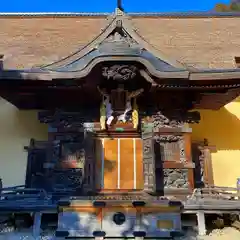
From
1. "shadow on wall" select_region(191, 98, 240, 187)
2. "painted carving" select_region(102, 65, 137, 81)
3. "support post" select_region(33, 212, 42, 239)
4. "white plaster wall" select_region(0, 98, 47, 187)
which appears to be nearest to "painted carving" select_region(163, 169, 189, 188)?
"shadow on wall" select_region(191, 98, 240, 187)

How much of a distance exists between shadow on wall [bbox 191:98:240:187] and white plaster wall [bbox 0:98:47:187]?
14.4 feet

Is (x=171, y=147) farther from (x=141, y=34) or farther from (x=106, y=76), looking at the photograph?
(x=141, y=34)

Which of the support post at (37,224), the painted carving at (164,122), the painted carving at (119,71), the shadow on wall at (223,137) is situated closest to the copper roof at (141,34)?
the shadow on wall at (223,137)

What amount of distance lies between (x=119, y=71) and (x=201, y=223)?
138 inches

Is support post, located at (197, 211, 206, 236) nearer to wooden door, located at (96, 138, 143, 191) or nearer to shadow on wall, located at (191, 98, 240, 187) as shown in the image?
wooden door, located at (96, 138, 143, 191)

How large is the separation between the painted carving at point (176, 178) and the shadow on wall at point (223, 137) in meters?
1.66

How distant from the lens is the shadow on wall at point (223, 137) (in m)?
8.80

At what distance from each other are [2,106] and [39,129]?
4.38ft

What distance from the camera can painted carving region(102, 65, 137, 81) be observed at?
697cm

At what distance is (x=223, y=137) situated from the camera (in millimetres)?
9055

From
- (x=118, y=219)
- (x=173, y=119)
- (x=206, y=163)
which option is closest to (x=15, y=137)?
(x=118, y=219)

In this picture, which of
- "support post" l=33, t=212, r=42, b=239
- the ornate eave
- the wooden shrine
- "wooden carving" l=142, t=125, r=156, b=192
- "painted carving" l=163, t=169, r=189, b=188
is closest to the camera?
"support post" l=33, t=212, r=42, b=239

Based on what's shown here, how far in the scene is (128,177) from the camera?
25.1ft


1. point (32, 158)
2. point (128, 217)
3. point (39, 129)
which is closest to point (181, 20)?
point (39, 129)
